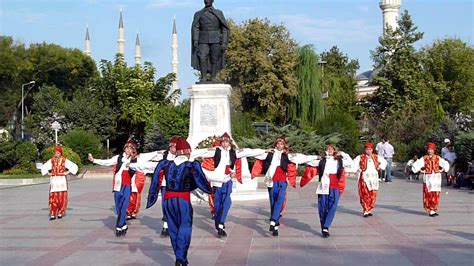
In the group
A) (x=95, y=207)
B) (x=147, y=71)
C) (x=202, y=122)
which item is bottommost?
(x=95, y=207)

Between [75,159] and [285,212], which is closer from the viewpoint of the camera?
[285,212]

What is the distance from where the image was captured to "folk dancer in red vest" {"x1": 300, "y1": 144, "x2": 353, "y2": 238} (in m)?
11.5

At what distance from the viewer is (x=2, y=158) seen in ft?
98.1

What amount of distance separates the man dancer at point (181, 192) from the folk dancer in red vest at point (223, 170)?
2775 millimetres

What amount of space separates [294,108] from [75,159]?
63.9 feet

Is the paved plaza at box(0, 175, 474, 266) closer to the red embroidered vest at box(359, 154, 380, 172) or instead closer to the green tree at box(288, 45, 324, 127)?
the red embroidered vest at box(359, 154, 380, 172)

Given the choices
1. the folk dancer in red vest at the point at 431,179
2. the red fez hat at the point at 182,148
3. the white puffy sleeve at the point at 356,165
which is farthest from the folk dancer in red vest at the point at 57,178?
the folk dancer in red vest at the point at 431,179

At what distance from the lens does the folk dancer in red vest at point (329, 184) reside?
11.5 meters

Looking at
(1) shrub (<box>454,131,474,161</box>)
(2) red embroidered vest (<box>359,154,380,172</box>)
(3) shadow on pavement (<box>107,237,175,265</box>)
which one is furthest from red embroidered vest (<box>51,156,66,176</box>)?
(1) shrub (<box>454,131,474,161</box>)

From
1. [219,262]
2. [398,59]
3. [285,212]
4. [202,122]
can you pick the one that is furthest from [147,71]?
[219,262]

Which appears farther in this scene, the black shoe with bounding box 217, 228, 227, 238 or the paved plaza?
the black shoe with bounding box 217, 228, 227, 238

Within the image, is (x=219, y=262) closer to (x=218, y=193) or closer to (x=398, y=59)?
(x=218, y=193)

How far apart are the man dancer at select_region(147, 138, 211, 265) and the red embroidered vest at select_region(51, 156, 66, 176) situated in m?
6.27

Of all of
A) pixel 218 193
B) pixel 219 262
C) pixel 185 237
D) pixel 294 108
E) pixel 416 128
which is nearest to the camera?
pixel 185 237
